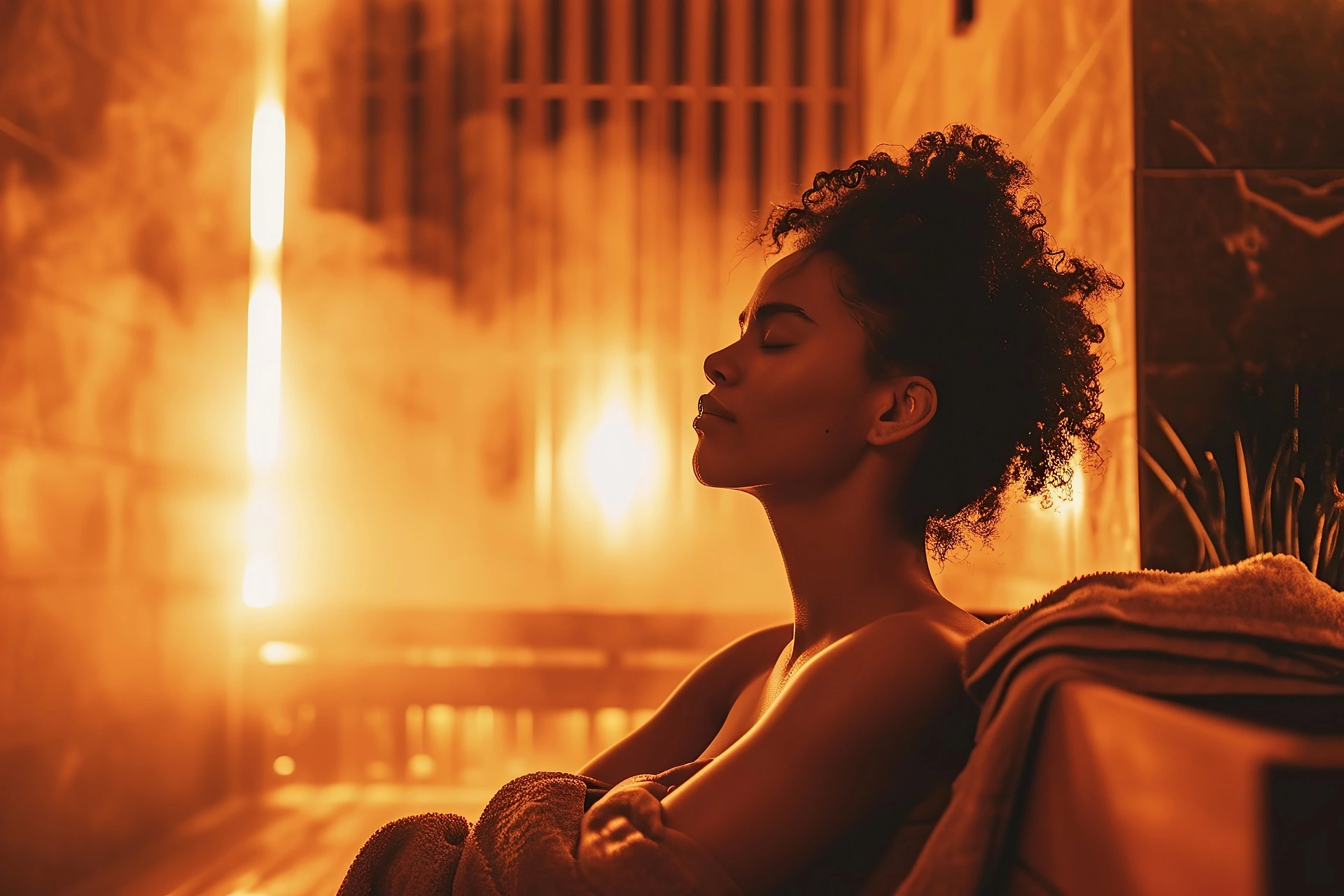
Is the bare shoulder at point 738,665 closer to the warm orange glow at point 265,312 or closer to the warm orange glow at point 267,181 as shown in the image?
the warm orange glow at point 265,312

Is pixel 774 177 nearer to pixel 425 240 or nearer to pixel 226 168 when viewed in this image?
pixel 425 240

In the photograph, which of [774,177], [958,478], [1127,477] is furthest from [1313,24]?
[774,177]

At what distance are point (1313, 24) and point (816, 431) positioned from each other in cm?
80

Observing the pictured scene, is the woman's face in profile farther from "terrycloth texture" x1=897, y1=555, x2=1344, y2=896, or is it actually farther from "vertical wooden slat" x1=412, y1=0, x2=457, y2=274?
"vertical wooden slat" x1=412, y1=0, x2=457, y2=274

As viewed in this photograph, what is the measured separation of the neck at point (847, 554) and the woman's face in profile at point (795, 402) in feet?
0.08

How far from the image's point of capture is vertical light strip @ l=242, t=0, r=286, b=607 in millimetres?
2607

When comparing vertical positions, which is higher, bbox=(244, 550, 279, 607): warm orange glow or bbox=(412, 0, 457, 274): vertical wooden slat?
bbox=(412, 0, 457, 274): vertical wooden slat

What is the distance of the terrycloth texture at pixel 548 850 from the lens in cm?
71

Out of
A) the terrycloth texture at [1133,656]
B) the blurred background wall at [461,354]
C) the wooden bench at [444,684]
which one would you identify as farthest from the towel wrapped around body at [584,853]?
the wooden bench at [444,684]

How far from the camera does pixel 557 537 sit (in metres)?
2.62

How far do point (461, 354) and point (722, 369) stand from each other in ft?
5.71

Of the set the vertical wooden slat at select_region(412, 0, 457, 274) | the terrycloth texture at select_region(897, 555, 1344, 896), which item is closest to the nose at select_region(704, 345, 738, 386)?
the terrycloth texture at select_region(897, 555, 1344, 896)

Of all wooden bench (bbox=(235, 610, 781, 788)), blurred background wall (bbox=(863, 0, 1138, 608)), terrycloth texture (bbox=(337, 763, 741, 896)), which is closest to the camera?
terrycloth texture (bbox=(337, 763, 741, 896))

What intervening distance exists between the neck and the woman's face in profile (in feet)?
0.08
